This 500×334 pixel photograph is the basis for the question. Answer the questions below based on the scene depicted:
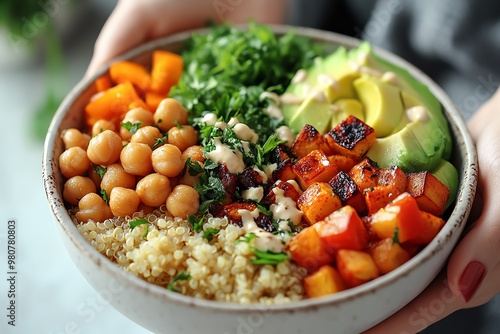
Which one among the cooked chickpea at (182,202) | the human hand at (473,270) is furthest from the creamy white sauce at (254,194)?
the human hand at (473,270)

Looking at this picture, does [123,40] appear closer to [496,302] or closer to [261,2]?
[261,2]

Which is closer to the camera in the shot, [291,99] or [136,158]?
[136,158]

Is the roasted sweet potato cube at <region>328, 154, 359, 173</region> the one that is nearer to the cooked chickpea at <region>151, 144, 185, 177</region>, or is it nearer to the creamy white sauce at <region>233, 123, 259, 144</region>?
the creamy white sauce at <region>233, 123, 259, 144</region>

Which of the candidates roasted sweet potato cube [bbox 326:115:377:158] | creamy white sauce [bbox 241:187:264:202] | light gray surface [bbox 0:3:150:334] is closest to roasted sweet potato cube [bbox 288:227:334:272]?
creamy white sauce [bbox 241:187:264:202]

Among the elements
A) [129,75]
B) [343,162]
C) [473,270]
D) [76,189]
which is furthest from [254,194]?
[129,75]

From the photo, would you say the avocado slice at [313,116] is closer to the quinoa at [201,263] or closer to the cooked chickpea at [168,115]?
the cooked chickpea at [168,115]

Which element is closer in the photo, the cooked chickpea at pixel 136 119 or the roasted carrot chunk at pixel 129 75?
the cooked chickpea at pixel 136 119

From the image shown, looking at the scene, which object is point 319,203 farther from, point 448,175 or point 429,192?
point 448,175
